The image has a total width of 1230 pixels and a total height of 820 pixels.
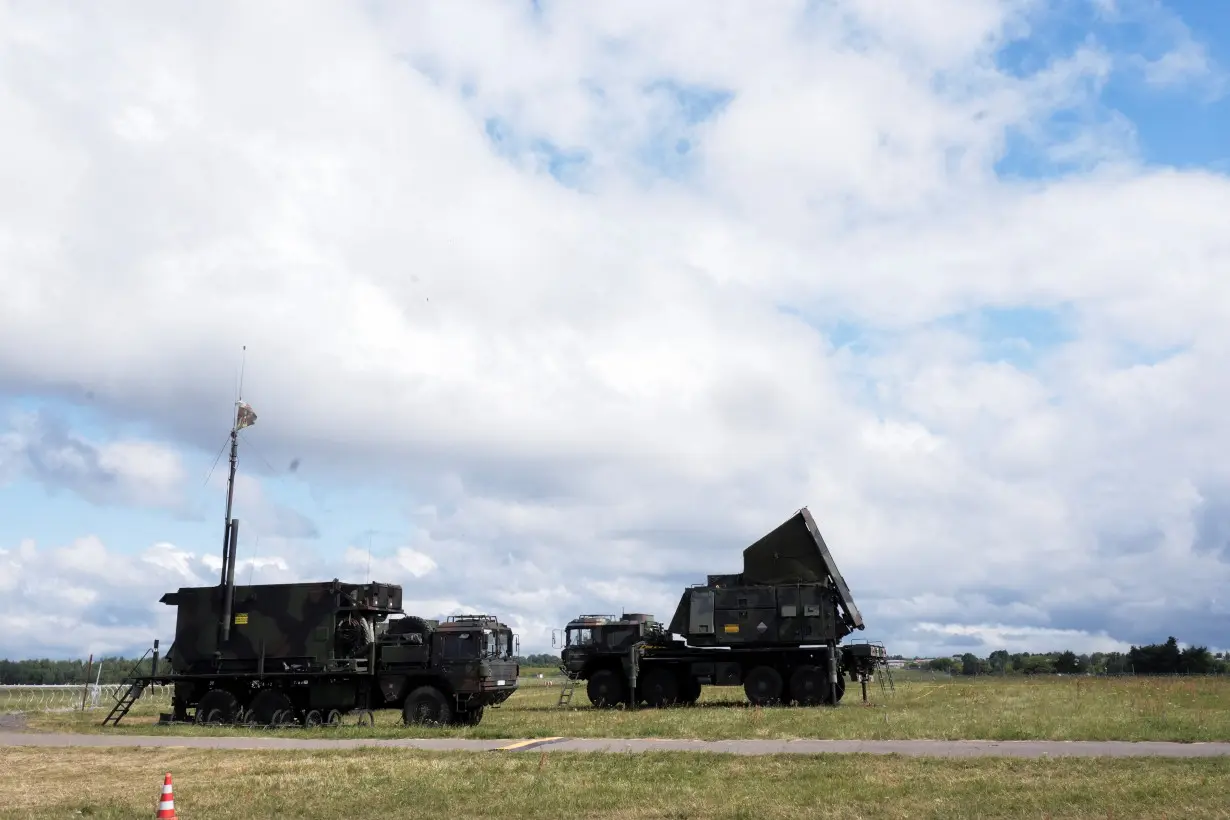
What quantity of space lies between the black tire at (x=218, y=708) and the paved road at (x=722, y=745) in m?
3.35

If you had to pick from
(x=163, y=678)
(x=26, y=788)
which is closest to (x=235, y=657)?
(x=163, y=678)

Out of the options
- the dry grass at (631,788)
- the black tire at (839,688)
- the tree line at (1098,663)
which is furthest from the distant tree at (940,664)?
the dry grass at (631,788)

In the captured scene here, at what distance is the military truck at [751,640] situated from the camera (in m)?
32.0

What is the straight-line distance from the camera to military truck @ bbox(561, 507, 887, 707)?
32.0m

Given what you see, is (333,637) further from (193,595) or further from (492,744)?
(492,744)

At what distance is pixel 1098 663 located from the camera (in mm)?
106062

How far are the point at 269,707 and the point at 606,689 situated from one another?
10.3 metres

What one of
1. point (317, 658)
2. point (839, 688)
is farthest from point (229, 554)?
point (839, 688)

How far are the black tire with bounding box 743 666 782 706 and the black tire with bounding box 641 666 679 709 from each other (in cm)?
217

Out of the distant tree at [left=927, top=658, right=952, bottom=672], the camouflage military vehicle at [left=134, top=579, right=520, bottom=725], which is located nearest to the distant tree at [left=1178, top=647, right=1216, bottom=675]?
the distant tree at [left=927, top=658, right=952, bottom=672]

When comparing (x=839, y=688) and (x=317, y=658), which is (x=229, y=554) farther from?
(x=839, y=688)

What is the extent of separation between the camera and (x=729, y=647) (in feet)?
108

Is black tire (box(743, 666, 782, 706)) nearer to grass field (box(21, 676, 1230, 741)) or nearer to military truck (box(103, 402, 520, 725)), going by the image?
grass field (box(21, 676, 1230, 741))

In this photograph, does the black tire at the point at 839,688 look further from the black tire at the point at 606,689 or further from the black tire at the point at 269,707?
the black tire at the point at 269,707
